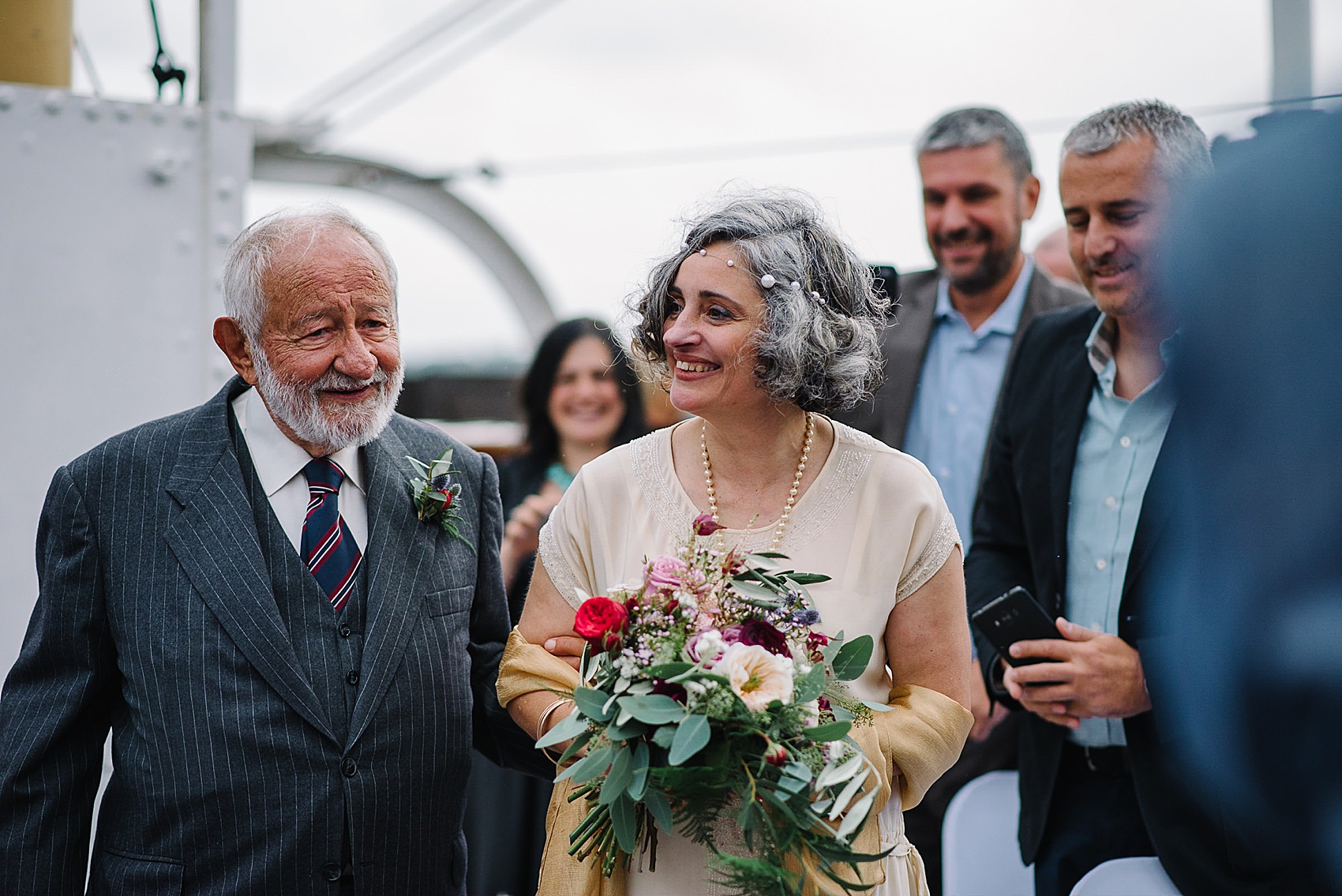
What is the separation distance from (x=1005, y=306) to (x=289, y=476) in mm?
2644

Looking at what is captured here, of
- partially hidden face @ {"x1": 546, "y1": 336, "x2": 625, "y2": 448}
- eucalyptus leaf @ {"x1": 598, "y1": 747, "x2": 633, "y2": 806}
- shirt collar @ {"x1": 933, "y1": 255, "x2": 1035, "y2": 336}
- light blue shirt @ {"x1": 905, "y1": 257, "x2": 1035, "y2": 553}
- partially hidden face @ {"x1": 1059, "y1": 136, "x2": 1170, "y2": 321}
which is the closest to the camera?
eucalyptus leaf @ {"x1": 598, "y1": 747, "x2": 633, "y2": 806}

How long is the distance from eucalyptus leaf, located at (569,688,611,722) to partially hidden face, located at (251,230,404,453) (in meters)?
0.91

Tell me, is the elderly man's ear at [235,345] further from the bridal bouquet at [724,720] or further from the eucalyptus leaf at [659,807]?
the eucalyptus leaf at [659,807]

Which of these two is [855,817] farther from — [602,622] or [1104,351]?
[1104,351]

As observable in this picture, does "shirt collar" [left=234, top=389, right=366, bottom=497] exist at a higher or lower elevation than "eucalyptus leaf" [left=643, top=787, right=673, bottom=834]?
higher

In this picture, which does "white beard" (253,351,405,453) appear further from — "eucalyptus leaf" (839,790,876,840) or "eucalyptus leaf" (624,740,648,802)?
"eucalyptus leaf" (839,790,876,840)

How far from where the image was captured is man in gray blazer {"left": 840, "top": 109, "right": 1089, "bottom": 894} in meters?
4.03

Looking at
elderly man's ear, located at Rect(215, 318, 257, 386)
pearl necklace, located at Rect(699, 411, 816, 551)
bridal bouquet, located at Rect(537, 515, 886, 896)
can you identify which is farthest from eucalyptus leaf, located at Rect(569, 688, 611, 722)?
elderly man's ear, located at Rect(215, 318, 257, 386)

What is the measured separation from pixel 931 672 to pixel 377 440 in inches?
57.2

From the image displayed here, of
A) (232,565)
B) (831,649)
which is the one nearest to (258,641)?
(232,565)

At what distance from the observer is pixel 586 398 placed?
506 centimetres

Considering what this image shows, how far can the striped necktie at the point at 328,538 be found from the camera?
104 inches

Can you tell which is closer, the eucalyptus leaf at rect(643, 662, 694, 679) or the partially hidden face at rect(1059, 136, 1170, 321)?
the eucalyptus leaf at rect(643, 662, 694, 679)

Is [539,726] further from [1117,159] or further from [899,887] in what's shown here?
[1117,159]
